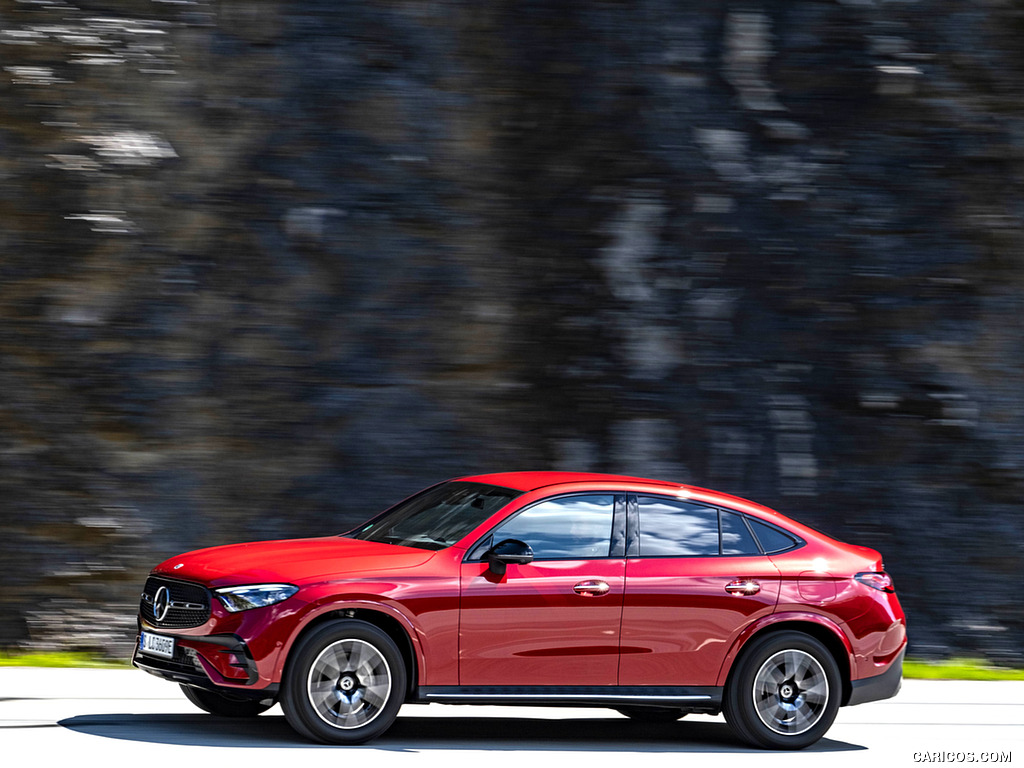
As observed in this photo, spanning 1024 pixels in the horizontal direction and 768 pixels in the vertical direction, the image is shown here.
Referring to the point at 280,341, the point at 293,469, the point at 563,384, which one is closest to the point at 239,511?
the point at 293,469

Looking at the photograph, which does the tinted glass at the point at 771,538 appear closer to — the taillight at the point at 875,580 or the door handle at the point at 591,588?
the taillight at the point at 875,580

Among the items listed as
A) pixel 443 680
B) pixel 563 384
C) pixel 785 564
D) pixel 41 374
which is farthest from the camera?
pixel 563 384

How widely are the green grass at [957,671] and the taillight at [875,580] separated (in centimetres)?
321

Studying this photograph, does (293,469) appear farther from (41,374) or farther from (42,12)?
(42,12)

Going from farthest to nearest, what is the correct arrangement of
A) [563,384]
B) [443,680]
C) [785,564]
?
[563,384], [785,564], [443,680]

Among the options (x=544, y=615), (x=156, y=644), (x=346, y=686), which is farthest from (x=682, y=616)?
(x=156, y=644)

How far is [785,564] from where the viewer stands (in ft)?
24.8

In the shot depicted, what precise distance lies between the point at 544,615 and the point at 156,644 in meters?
2.18

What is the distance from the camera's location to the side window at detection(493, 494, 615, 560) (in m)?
7.27

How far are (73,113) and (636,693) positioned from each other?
24.5 ft

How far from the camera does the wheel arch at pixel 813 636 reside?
7.36 meters

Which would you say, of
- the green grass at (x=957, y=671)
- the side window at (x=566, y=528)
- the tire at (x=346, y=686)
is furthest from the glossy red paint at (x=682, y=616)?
the green grass at (x=957, y=671)

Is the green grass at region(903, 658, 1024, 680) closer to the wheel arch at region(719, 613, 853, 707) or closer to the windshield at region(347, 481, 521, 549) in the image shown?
the wheel arch at region(719, 613, 853, 707)

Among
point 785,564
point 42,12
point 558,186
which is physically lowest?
point 785,564
